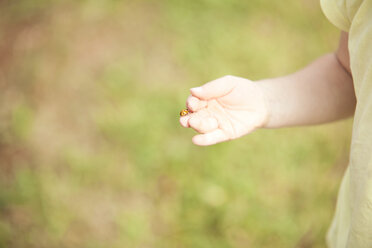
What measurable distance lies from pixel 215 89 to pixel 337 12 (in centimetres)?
35

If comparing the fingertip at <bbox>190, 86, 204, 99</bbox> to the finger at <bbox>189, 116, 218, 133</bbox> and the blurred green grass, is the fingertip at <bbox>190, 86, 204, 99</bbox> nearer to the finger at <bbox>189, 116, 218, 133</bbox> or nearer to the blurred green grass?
the finger at <bbox>189, 116, 218, 133</bbox>

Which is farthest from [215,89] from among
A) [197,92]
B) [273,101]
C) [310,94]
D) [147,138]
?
[147,138]

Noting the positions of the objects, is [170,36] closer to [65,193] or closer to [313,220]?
[65,193]

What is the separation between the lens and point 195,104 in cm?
90

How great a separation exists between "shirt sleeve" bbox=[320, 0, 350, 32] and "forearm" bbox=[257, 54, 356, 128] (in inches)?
7.0

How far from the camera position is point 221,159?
2.01 meters

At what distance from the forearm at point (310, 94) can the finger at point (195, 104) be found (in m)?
0.20

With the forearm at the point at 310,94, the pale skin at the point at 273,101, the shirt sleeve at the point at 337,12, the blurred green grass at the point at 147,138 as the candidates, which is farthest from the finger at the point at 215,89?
the blurred green grass at the point at 147,138

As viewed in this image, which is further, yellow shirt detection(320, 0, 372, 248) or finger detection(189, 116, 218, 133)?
finger detection(189, 116, 218, 133)

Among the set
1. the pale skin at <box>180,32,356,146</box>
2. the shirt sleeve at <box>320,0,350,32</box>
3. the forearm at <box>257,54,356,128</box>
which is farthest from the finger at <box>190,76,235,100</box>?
the shirt sleeve at <box>320,0,350,32</box>

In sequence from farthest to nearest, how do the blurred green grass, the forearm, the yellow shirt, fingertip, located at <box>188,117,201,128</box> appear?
the blurred green grass < the forearm < fingertip, located at <box>188,117,201,128</box> < the yellow shirt

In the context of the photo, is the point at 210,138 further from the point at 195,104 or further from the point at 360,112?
the point at 360,112

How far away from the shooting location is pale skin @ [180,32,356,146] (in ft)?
2.94

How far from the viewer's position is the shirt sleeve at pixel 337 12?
789mm
